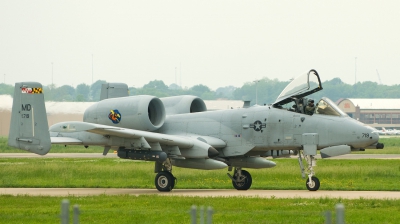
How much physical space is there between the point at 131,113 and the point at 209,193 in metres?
3.85

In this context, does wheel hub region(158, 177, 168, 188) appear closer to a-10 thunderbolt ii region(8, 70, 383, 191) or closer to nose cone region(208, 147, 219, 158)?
a-10 thunderbolt ii region(8, 70, 383, 191)

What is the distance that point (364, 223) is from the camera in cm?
1459

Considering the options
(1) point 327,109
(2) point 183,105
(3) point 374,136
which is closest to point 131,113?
(2) point 183,105

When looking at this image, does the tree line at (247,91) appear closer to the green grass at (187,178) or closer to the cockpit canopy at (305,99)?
the green grass at (187,178)

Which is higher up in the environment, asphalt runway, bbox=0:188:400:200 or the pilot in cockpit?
the pilot in cockpit

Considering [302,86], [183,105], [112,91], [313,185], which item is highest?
[112,91]

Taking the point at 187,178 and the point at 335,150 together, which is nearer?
the point at 335,150

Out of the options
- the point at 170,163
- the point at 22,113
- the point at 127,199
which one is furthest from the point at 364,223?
the point at 22,113

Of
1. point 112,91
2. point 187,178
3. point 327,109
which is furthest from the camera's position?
point 187,178

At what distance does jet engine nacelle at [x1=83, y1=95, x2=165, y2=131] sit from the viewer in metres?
24.2

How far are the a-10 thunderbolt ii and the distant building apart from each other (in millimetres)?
119927

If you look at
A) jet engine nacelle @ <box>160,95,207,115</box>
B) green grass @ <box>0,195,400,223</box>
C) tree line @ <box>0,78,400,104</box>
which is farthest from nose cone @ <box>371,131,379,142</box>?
tree line @ <box>0,78,400,104</box>

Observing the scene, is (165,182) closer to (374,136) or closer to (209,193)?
(209,193)

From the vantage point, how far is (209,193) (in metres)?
22.4
